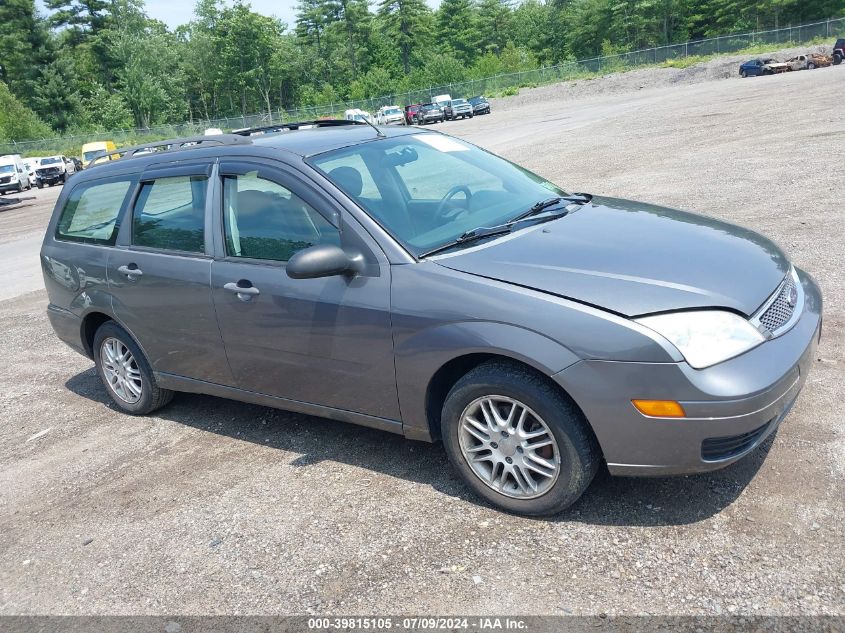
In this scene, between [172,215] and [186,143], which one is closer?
[172,215]

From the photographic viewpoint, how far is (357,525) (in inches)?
145

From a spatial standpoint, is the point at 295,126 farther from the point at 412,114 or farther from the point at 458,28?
the point at 458,28

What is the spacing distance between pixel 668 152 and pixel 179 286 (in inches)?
531

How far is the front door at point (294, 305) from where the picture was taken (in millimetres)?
3816

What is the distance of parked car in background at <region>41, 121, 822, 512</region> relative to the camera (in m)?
3.09

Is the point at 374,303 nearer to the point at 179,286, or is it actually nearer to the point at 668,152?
the point at 179,286

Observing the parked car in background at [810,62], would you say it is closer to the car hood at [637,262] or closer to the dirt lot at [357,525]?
the dirt lot at [357,525]

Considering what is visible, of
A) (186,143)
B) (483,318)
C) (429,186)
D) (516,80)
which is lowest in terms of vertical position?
(483,318)

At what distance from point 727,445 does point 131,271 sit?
3.85 m

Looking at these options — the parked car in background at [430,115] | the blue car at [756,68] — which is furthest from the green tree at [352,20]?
the blue car at [756,68]

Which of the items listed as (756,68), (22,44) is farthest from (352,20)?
(756,68)

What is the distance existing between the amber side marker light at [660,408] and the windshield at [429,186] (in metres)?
1.33

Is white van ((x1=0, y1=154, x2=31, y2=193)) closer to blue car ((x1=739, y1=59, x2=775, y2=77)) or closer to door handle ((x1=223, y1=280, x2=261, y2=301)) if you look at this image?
door handle ((x1=223, y1=280, x2=261, y2=301))

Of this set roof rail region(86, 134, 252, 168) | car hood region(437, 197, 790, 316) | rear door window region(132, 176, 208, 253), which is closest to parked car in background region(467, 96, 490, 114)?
roof rail region(86, 134, 252, 168)
